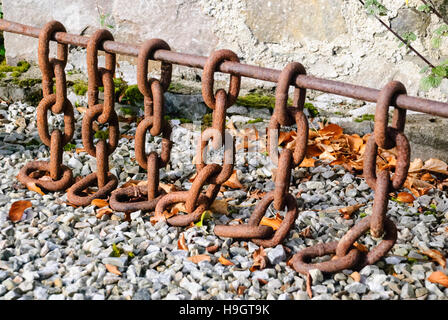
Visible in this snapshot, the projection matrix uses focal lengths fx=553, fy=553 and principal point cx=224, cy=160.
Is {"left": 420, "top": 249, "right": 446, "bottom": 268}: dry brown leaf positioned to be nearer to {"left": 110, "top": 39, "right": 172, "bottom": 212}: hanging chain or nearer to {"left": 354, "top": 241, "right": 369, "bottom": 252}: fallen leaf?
{"left": 354, "top": 241, "right": 369, "bottom": 252}: fallen leaf

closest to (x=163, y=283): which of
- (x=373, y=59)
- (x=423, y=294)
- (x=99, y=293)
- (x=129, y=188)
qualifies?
(x=99, y=293)

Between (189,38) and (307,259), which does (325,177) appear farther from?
(189,38)

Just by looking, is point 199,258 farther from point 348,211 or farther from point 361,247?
point 348,211

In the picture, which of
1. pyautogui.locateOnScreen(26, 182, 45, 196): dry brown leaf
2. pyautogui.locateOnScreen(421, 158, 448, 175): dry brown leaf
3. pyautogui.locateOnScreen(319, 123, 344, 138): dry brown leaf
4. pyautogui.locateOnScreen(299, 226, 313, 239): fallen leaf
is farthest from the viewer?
pyautogui.locateOnScreen(319, 123, 344, 138): dry brown leaf

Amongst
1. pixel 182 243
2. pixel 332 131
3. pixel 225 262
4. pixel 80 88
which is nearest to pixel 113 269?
pixel 182 243

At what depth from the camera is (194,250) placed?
2.23 meters

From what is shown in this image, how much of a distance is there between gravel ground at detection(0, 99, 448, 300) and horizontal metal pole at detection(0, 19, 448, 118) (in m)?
0.64

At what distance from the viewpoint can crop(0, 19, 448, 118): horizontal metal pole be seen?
1.89 meters

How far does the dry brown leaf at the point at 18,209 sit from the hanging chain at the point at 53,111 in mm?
181

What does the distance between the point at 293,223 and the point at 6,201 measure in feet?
4.51

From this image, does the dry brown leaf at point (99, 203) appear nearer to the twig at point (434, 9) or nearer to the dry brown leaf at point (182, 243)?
the dry brown leaf at point (182, 243)

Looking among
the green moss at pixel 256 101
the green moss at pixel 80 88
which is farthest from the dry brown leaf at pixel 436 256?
the green moss at pixel 80 88

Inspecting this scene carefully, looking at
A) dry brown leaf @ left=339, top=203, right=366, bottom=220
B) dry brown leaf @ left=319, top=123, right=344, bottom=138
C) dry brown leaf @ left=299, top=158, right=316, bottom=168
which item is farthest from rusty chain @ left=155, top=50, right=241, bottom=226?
dry brown leaf @ left=319, top=123, right=344, bottom=138

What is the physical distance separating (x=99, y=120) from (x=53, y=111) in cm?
25
